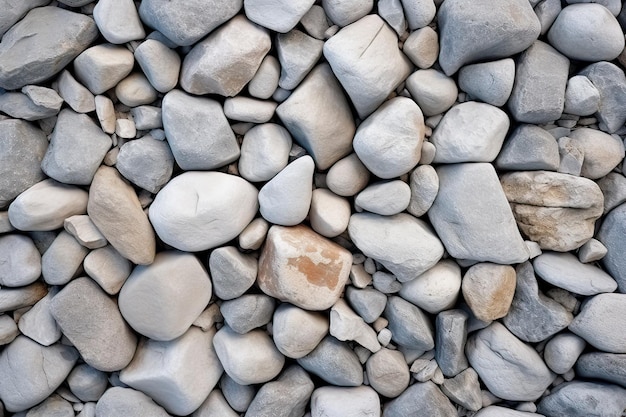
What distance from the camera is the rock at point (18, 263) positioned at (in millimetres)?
979

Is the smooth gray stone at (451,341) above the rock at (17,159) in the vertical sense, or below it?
below

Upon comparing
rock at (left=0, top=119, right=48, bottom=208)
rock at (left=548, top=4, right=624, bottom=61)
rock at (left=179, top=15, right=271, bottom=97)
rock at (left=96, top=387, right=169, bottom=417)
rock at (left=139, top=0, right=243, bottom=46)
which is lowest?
rock at (left=96, top=387, right=169, bottom=417)

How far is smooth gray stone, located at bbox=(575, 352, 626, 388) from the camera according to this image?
94cm

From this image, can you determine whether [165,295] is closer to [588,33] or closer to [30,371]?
[30,371]

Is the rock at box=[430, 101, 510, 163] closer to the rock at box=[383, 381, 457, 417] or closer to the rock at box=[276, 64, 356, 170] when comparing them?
the rock at box=[276, 64, 356, 170]

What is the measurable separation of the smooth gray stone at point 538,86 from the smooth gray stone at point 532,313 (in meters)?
0.28

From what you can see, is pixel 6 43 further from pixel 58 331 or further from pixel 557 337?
pixel 557 337

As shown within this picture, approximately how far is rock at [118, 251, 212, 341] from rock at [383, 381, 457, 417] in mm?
419

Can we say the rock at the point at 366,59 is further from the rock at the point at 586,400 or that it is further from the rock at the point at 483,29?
the rock at the point at 586,400

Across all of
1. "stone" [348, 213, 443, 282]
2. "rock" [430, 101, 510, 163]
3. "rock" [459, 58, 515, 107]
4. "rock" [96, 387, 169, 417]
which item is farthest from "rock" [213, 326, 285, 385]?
"rock" [459, 58, 515, 107]

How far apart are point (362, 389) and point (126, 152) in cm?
62

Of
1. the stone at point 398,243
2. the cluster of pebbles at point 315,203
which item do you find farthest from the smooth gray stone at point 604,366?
the stone at point 398,243

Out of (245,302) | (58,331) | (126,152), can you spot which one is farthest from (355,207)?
(58,331)

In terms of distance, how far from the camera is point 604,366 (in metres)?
0.95
